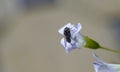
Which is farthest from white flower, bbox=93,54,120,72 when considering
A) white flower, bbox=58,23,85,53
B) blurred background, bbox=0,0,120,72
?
blurred background, bbox=0,0,120,72

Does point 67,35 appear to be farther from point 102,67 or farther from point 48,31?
point 48,31

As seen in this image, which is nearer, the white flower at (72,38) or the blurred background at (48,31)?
the white flower at (72,38)

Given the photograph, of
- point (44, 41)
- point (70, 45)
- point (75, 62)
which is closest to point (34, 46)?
point (44, 41)

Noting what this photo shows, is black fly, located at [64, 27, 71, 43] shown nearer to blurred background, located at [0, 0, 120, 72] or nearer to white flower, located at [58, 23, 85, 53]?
white flower, located at [58, 23, 85, 53]

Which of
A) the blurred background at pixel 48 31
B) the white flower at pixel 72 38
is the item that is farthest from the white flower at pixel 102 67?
the blurred background at pixel 48 31

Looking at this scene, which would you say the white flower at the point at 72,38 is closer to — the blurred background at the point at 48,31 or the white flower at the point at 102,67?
the white flower at the point at 102,67

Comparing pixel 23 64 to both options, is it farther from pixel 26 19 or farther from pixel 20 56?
pixel 26 19

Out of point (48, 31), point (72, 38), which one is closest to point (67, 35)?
point (72, 38)

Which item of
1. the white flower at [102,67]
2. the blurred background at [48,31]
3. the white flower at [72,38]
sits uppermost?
the blurred background at [48,31]
